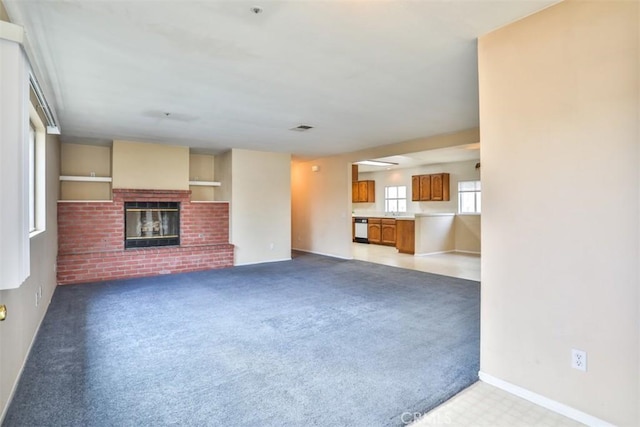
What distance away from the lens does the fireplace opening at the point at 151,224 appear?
5.99 m

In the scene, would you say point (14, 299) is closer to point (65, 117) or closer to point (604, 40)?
point (65, 117)

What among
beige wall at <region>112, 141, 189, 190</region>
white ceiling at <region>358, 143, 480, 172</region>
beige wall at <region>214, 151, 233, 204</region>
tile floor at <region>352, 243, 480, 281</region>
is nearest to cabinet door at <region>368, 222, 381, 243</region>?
tile floor at <region>352, 243, 480, 281</region>

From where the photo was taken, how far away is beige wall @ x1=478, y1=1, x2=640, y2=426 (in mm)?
1713

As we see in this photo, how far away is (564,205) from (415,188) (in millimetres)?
7993

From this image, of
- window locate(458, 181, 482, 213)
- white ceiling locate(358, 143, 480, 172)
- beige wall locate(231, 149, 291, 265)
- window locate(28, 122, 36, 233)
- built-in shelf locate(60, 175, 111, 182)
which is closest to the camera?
window locate(28, 122, 36, 233)

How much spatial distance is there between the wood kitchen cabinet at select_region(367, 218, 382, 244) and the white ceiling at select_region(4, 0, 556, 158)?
538 cm

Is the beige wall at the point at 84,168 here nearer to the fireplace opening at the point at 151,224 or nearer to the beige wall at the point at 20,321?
the fireplace opening at the point at 151,224

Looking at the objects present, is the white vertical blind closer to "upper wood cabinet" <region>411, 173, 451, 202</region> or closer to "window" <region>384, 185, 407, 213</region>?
"upper wood cabinet" <region>411, 173, 451, 202</region>

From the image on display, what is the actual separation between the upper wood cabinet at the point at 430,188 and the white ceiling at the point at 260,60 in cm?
441

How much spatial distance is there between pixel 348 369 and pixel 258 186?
515cm

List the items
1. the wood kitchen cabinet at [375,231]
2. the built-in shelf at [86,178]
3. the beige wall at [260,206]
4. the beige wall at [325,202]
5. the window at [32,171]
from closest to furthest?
1. the window at [32,171]
2. the built-in shelf at [86,178]
3. the beige wall at [260,206]
4. the beige wall at [325,202]
5. the wood kitchen cabinet at [375,231]

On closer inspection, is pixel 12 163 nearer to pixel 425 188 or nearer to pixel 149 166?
pixel 149 166

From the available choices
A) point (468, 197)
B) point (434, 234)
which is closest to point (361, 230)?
point (434, 234)

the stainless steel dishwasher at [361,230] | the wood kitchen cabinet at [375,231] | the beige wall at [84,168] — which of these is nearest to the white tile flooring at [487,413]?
the beige wall at [84,168]
